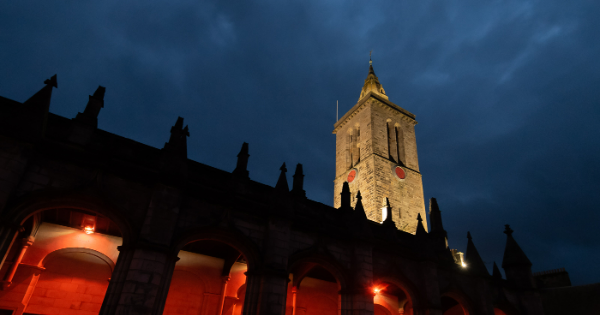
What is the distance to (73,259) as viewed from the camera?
14297mm

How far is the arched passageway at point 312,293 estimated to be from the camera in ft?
56.3

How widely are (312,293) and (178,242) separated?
9564 millimetres

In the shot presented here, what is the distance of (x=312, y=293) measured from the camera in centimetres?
1838

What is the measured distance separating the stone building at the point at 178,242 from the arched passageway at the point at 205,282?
5 centimetres

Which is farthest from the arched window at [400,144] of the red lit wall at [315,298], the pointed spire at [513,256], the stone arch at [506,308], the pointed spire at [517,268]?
the red lit wall at [315,298]

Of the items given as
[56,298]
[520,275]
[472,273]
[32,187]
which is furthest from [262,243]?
[520,275]

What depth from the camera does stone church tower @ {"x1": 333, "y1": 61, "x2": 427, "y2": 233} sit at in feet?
106

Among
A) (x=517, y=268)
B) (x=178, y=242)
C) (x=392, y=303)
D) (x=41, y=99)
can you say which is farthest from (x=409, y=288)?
(x=41, y=99)

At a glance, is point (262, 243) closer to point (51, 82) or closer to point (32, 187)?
point (32, 187)

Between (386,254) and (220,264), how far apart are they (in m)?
8.05

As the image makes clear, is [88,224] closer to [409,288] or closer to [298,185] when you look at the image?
[298,185]

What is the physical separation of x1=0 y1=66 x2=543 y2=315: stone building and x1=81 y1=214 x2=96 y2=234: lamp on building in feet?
0.23

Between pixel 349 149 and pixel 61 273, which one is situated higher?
pixel 349 149

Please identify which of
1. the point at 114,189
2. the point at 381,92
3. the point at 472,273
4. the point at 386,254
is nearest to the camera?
the point at 114,189
